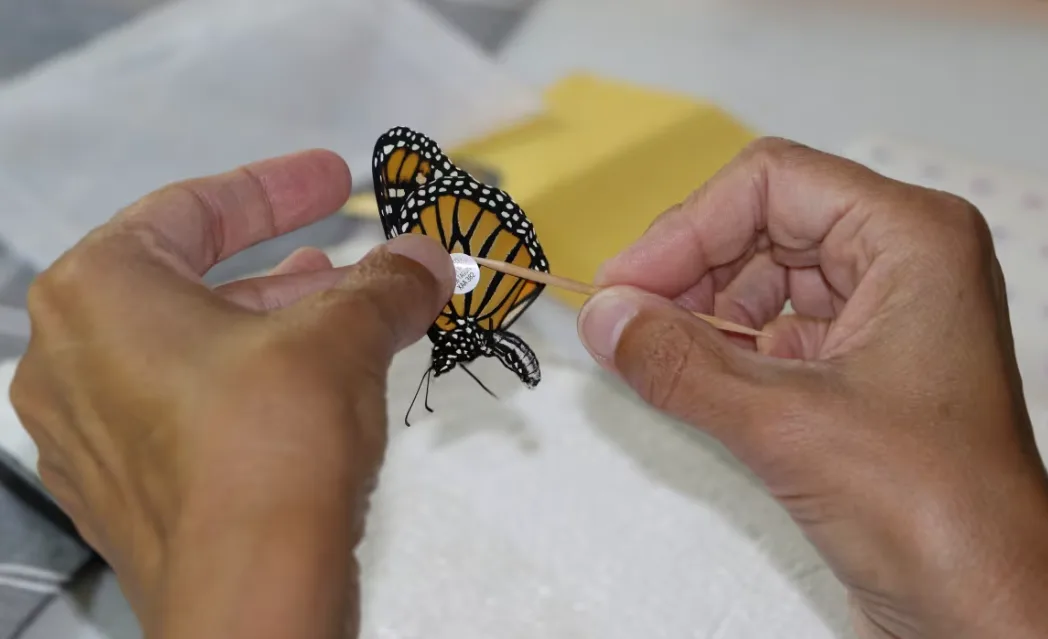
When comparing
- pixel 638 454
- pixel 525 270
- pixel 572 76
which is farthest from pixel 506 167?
pixel 525 270

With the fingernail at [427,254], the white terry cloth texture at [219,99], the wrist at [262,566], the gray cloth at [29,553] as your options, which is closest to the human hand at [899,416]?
the fingernail at [427,254]

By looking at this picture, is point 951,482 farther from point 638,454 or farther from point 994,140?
point 994,140

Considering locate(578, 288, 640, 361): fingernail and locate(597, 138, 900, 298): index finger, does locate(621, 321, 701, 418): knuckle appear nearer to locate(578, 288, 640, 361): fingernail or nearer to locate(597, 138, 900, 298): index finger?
locate(578, 288, 640, 361): fingernail

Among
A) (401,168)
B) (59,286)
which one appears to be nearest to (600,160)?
(401,168)

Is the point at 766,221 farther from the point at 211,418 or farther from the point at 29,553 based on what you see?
the point at 29,553

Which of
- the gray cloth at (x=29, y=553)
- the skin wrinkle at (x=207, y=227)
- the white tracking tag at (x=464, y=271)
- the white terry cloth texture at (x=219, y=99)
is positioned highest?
the white tracking tag at (x=464, y=271)

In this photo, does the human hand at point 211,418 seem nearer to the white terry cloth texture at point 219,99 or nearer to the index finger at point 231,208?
the index finger at point 231,208
